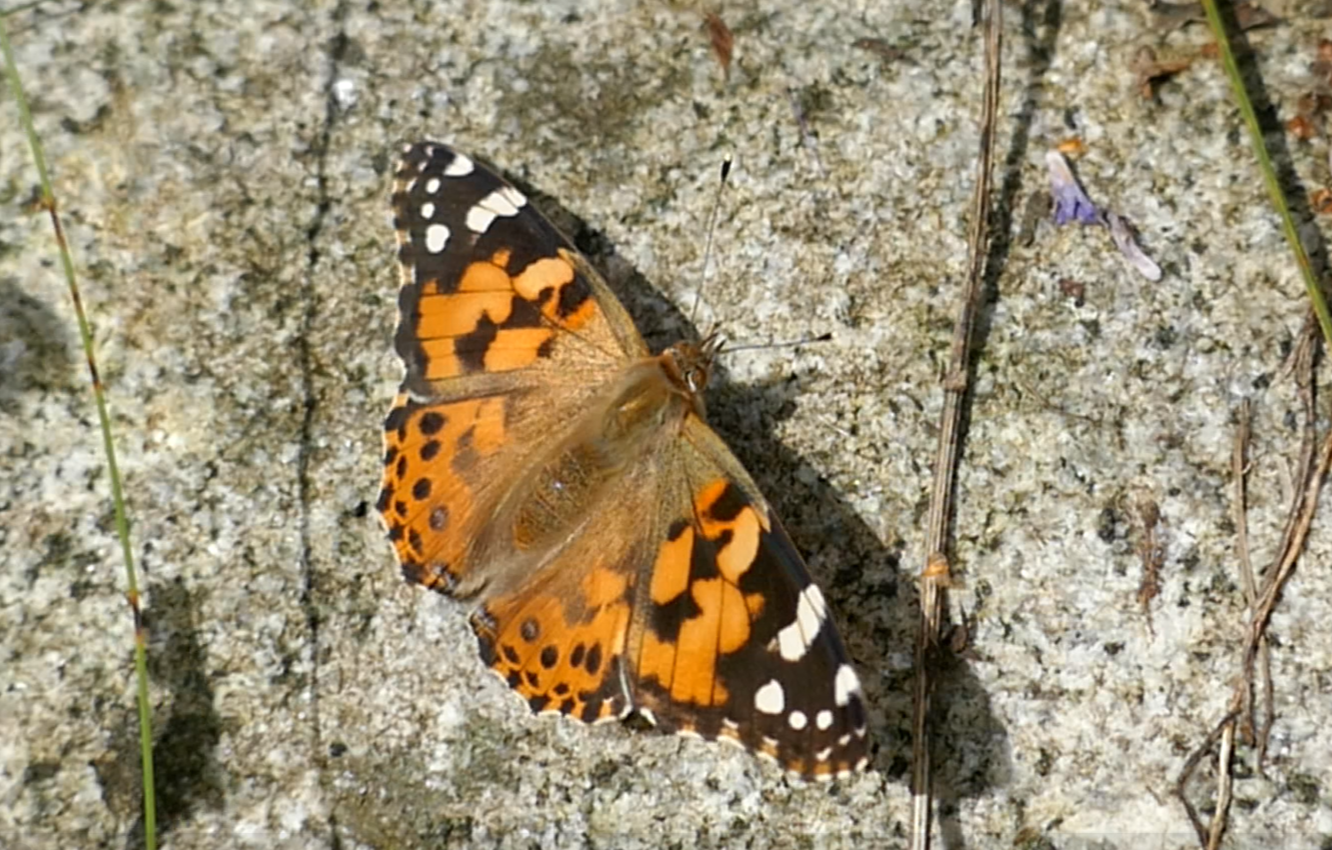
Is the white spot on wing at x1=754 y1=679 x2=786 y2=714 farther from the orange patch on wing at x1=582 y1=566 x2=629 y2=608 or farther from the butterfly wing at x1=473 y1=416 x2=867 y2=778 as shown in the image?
the orange patch on wing at x1=582 y1=566 x2=629 y2=608

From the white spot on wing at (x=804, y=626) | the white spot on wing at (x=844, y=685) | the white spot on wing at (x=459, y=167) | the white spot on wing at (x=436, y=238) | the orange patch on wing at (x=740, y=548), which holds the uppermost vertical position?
the white spot on wing at (x=459, y=167)

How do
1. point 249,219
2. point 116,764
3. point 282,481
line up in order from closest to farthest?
point 116,764 → point 282,481 → point 249,219

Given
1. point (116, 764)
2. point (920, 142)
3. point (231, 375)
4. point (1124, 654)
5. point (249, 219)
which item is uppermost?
point (920, 142)

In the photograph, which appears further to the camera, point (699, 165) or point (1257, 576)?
point (699, 165)

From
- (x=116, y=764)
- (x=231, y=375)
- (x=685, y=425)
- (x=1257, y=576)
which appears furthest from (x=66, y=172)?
(x=1257, y=576)

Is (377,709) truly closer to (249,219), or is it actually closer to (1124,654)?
(249,219)

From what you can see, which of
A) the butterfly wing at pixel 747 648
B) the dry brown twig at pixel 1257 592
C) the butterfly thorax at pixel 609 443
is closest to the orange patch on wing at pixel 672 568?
the butterfly wing at pixel 747 648

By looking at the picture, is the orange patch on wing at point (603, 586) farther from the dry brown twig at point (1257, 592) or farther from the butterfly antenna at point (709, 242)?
the dry brown twig at point (1257, 592)
